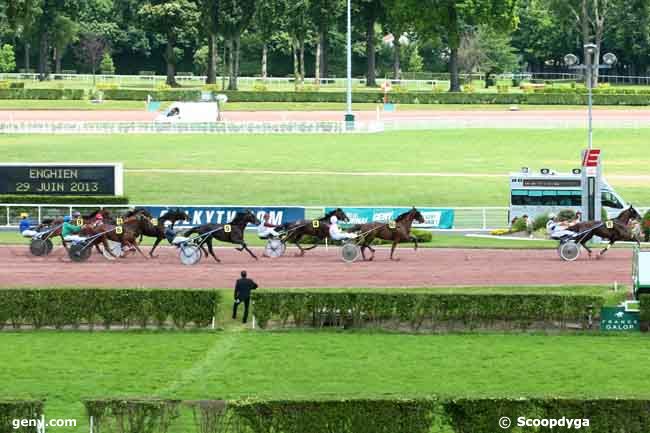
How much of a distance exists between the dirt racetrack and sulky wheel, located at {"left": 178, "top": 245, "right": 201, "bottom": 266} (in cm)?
20

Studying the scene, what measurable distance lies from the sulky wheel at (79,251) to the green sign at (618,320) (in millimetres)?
11879

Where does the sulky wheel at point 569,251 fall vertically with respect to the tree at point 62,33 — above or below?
below

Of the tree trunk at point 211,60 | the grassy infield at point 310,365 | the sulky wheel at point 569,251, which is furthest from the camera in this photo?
the tree trunk at point 211,60

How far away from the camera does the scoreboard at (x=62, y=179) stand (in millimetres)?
38094

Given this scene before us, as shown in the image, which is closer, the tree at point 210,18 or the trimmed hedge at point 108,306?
the trimmed hedge at point 108,306

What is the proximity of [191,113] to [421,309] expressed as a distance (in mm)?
44843

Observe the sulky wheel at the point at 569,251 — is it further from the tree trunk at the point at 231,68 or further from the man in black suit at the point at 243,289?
the tree trunk at the point at 231,68

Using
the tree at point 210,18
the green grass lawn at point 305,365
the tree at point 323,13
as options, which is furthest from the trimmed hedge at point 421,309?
the tree at point 323,13

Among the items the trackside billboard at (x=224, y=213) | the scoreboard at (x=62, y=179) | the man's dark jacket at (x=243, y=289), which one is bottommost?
the man's dark jacket at (x=243, y=289)

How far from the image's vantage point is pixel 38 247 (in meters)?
31.0

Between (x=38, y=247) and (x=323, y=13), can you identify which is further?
(x=323, y=13)

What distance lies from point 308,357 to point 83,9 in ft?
275

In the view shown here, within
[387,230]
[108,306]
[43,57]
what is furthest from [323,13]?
[108,306]

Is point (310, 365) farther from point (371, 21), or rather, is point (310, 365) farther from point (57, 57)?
point (57, 57)
